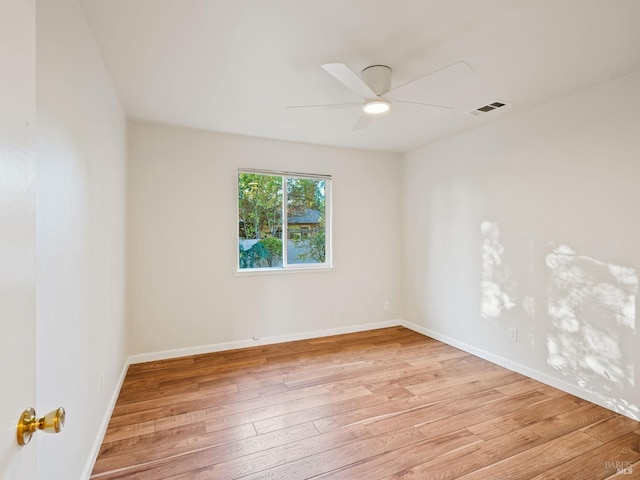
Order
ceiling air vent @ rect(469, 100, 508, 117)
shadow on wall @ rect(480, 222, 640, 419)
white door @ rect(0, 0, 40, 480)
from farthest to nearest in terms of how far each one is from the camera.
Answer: ceiling air vent @ rect(469, 100, 508, 117) < shadow on wall @ rect(480, 222, 640, 419) < white door @ rect(0, 0, 40, 480)

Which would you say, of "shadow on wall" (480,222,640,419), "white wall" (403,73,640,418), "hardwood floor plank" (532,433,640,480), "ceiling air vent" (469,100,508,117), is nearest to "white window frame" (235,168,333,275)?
"white wall" (403,73,640,418)

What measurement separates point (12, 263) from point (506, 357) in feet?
12.6

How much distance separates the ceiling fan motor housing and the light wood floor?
7.98 feet

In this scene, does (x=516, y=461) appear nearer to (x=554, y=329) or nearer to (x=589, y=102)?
(x=554, y=329)

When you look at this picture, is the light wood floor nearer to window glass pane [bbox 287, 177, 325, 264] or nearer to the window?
the window

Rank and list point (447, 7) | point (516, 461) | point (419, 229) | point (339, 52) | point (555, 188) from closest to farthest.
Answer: point (447, 7), point (516, 461), point (339, 52), point (555, 188), point (419, 229)

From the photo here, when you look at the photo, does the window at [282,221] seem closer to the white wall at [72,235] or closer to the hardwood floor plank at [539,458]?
the white wall at [72,235]

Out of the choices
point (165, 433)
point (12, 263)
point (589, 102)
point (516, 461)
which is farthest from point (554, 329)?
point (12, 263)

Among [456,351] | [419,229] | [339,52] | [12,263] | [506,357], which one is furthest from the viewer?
[419,229]

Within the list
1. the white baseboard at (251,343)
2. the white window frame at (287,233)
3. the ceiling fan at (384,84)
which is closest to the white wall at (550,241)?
the white baseboard at (251,343)

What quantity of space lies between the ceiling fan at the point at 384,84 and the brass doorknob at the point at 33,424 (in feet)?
6.07

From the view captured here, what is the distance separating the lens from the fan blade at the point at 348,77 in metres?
1.85

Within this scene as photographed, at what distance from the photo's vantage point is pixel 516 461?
6.40 feet

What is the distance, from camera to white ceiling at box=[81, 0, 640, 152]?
173 cm
